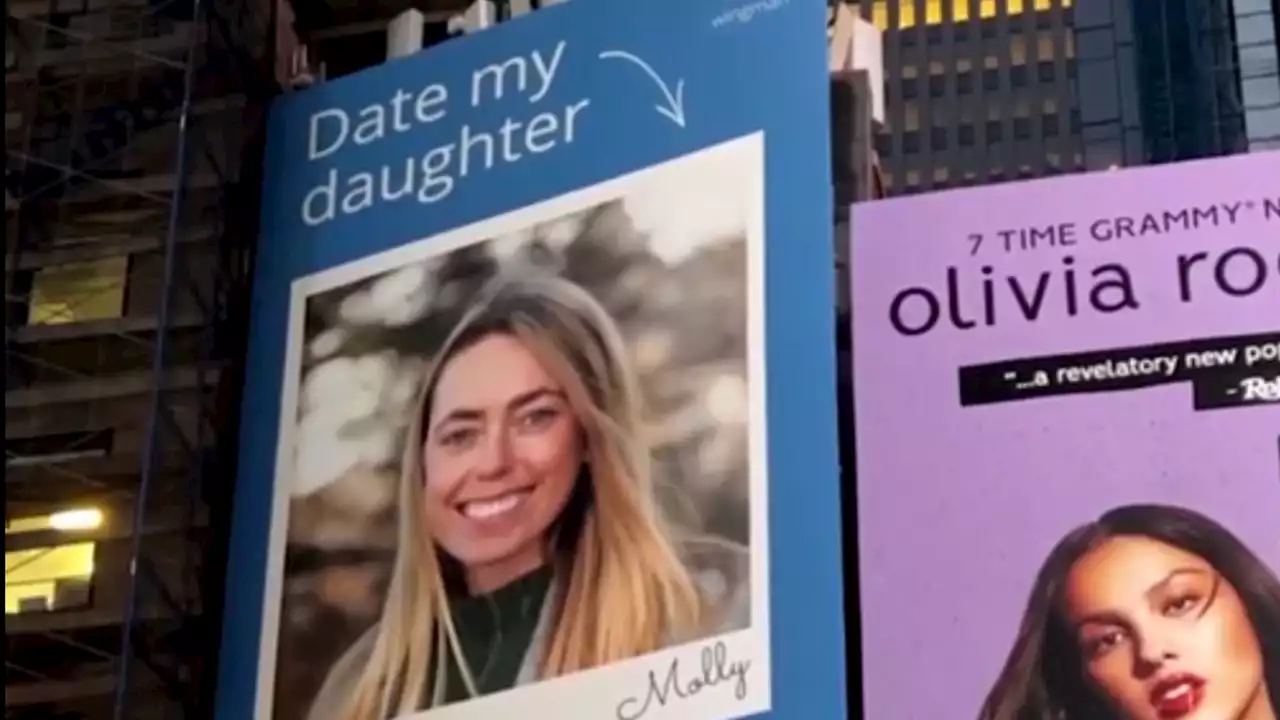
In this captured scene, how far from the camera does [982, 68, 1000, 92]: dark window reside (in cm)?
7331

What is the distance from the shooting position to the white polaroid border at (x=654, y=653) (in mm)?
19766

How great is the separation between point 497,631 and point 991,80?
2148 inches

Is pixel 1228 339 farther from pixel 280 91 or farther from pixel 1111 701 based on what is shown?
pixel 280 91

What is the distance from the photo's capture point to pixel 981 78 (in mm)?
73875

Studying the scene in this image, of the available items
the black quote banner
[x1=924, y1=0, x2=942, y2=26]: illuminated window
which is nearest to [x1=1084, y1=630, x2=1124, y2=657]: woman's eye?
the black quote banner

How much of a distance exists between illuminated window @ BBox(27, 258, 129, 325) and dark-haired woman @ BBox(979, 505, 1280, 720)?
33.0 ft

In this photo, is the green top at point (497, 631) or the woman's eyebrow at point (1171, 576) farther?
the woman's eyebrow at point (1171, 576)

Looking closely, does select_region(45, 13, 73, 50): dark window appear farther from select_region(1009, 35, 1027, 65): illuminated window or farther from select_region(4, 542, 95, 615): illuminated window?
select_region(1009, 35, 1027, 65): illuminated window

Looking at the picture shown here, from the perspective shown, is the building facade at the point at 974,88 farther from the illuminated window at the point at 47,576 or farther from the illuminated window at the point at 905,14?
the illuminated window at the point at 47,576

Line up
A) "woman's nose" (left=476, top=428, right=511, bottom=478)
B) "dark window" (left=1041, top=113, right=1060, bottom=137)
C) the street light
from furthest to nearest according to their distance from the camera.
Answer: "dark window" (left=1041, top=113, right=1060, bottom=137) → the street light → "woman's nose" (left=476, top=428, right=511, bottom=478)

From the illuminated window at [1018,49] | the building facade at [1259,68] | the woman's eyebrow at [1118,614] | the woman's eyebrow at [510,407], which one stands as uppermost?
the illuminated window at [1018,49]

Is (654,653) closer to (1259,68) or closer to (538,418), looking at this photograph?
(538,418)

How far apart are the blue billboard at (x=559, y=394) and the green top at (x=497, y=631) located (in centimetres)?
3
